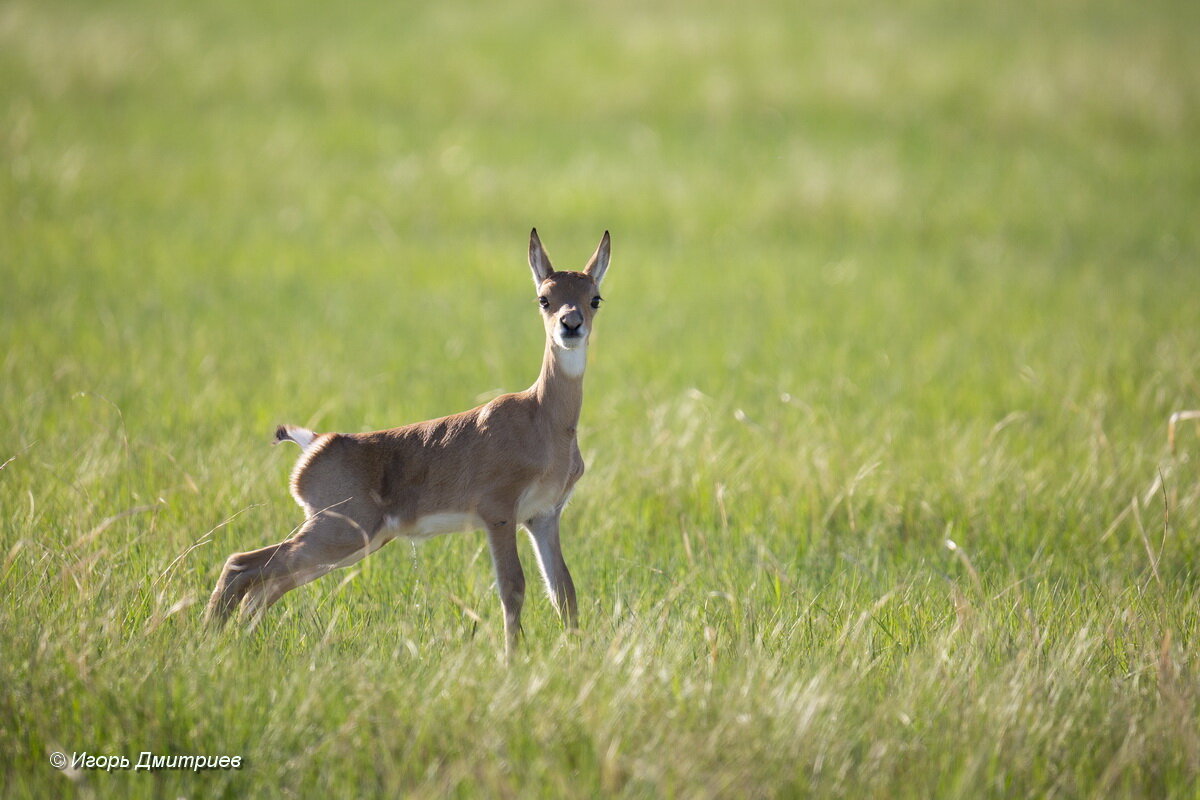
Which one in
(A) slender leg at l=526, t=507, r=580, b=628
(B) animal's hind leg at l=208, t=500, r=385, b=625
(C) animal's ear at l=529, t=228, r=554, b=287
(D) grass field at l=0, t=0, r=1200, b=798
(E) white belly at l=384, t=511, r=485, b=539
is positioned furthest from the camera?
(C) animal's ear at l=529, t=228, r=554, b=287

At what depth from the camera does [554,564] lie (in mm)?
5027

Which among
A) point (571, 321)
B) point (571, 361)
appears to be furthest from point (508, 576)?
point (571, 321)

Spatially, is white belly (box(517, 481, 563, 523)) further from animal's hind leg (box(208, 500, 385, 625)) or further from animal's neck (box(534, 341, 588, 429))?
animal's hind leg (box(208, 500, 385, 625))

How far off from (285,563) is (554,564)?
1081mm

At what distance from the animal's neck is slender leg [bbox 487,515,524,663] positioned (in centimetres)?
48

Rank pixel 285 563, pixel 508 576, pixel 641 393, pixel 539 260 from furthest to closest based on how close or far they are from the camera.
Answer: pixel 641 393, pixel 539 260, pixel 508 576, pixel 285 563

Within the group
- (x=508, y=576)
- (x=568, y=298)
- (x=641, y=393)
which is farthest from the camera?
(x=641, y=393)

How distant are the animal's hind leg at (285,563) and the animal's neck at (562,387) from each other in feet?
2.93

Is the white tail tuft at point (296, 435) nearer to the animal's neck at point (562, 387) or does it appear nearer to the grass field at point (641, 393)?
the grass field at point (641, 393)

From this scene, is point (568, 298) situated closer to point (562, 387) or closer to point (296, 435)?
point (562, 387)

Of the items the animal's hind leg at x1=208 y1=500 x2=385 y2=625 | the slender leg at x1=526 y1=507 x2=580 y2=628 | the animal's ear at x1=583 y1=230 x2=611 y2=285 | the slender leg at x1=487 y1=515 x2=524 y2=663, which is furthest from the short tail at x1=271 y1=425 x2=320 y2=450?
the animal's ear at x1=583 y1=230 x2=611 y2=285

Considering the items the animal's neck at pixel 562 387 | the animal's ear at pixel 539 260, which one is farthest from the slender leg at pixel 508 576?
the animal's ear at pixel 539 260

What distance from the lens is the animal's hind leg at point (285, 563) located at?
4.65 m

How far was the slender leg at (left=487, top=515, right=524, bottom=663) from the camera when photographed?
187 inches
